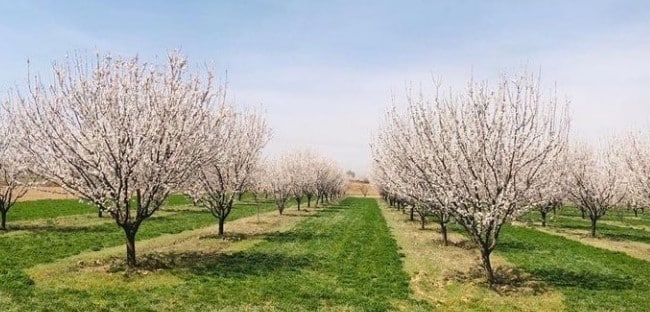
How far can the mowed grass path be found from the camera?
46.3 feet

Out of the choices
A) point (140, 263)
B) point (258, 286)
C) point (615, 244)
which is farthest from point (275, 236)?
point (615, 244)

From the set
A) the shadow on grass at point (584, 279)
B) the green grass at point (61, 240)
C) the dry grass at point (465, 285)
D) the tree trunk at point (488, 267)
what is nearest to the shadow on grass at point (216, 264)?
the green grass at point (61, 240)

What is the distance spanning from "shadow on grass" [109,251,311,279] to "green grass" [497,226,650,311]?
9.54 metres

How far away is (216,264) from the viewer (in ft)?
66.7

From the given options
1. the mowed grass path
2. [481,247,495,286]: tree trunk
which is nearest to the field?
the mowed grass path

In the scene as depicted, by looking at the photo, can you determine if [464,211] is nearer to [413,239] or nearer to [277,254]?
[277,254]

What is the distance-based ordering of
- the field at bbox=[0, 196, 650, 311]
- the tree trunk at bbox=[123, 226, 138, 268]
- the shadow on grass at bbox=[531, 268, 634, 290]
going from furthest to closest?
the tree trunk at bbox=[123, 226, 138, 268] < the shadow on grass at bbox=[531, 268, 634, 290] < the field at bbox=[0, 196, 650, 311]

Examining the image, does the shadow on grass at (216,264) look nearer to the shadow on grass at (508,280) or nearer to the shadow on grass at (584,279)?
the shadow on grass at (508,280)

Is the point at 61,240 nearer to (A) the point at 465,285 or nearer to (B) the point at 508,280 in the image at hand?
(A) the point at 465,285

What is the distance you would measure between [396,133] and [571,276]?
1010 cm

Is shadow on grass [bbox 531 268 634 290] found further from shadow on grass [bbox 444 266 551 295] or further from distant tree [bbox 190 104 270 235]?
distant tree [bbox 190 104 270 235]

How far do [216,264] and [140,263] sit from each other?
2.79m

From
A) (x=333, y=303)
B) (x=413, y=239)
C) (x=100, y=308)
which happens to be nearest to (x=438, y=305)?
(x=333, y=303)

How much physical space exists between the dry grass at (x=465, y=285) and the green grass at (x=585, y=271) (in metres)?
0.76
